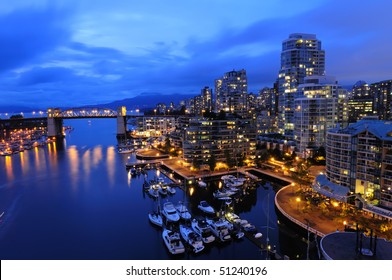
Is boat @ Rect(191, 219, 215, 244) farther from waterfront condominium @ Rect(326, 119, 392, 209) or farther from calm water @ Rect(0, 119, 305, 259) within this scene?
waterfront condominium @ Rect(326, 119, 392, 209)

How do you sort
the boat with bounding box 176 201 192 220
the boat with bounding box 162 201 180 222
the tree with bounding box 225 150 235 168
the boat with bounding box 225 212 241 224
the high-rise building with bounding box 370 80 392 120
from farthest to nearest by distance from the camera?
the high-rise building with bounding box 370 80 392 120 < the tree with bounding box 225 150 235 168 < the boat with bounding box 176 201 192 220 < the boat with bounding box 162 201 180 222 < the boat with bounding box 225 212 241 224

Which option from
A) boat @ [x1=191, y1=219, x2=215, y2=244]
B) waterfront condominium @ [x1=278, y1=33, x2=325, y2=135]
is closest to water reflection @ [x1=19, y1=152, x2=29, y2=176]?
boat @ [x1=191, y1=219, x2=215, y2=244]

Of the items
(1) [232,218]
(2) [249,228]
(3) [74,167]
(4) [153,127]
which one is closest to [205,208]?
(1) [232,218]

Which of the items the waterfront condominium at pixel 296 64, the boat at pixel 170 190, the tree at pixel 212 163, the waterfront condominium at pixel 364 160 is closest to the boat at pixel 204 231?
the boat at pixel 170 190

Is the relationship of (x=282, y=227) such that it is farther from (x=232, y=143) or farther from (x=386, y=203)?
(x=232, y=143)

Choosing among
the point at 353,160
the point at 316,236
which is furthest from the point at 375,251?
the point at 353,160

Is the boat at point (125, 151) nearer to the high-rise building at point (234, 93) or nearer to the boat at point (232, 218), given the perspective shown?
the high-rise building at point (234, 93)
